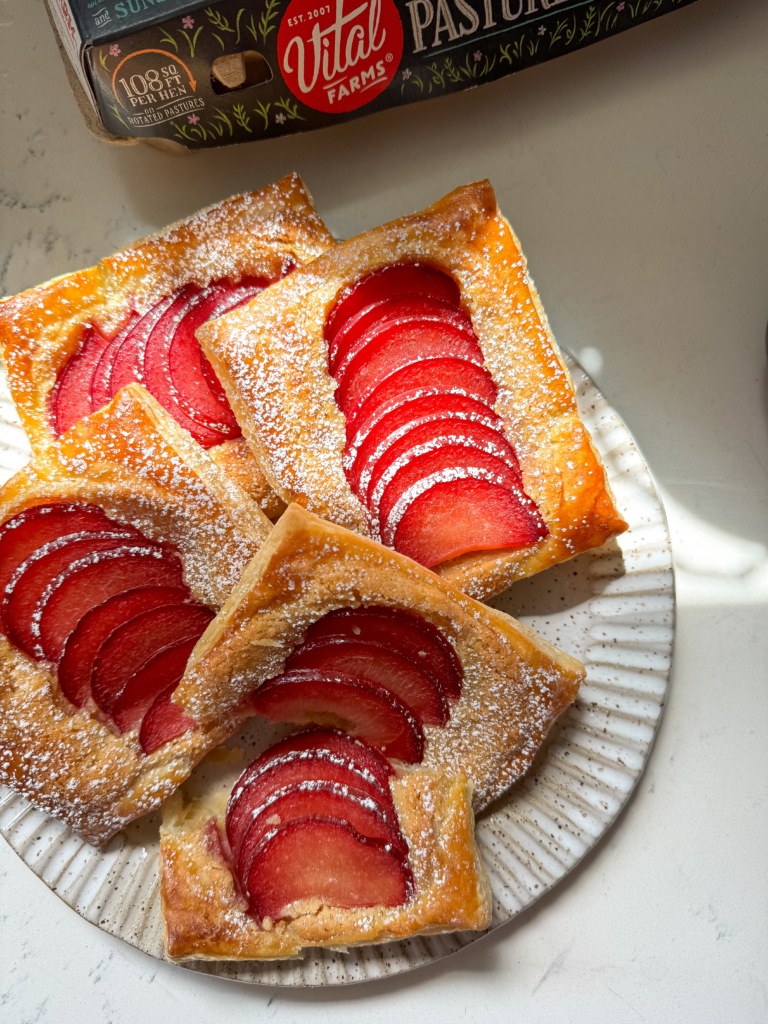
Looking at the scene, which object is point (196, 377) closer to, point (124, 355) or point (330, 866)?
point (124, 355)

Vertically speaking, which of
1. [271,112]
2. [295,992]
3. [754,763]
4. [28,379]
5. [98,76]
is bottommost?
[295,992]

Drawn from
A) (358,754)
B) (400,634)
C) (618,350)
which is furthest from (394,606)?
(618,350)

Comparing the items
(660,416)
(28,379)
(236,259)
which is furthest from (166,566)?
(660,416)

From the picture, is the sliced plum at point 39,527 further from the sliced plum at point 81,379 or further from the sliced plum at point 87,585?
the sliced plum at point 81,379

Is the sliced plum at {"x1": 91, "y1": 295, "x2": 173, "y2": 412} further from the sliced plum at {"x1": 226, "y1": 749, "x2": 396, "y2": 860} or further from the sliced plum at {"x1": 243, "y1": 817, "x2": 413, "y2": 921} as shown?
the sliced plum at {"x1": 243, "y1": 817, "x2": 413, "y2": 921}

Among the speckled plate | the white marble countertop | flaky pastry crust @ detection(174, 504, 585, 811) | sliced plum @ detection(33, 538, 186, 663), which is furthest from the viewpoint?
the white marble countertop

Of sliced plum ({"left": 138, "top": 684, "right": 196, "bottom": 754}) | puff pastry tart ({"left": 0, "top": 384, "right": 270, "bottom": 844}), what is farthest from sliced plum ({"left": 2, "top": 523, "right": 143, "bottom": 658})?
sliced plum ({"left": 138, "top": 684, "right": 196, "bottom": 754})

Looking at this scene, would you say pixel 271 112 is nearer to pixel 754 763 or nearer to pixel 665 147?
pixel 665 147
